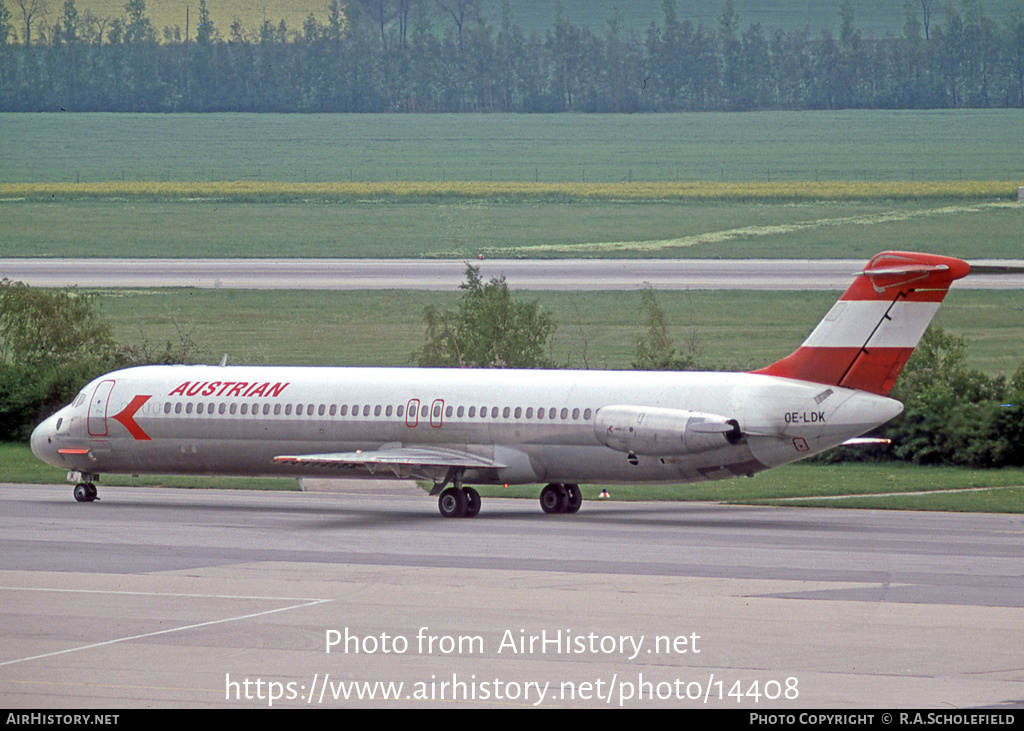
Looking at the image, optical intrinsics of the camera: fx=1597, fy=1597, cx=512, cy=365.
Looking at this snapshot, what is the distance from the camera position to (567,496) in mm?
34906

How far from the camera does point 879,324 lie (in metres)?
31.5

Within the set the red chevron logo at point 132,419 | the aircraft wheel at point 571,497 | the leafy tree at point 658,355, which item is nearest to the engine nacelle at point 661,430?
the aircraft wheel at point 571,497

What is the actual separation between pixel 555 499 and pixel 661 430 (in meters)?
3.82

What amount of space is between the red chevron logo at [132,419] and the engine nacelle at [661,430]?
37.4 feet

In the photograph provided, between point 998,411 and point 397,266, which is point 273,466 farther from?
A: point 397,266

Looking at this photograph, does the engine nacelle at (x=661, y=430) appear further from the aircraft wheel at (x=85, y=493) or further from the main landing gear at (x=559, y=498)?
the aircraft wheel at (x=85, y=493)

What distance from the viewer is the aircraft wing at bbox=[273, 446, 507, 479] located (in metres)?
33.8

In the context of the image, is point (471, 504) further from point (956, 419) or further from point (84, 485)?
point (956, 419)

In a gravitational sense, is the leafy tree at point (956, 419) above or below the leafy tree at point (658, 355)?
below

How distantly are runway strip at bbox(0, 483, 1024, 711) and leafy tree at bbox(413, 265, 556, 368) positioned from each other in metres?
18.6

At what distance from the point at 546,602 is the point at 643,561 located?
16.1ft

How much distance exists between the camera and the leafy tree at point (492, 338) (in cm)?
5216

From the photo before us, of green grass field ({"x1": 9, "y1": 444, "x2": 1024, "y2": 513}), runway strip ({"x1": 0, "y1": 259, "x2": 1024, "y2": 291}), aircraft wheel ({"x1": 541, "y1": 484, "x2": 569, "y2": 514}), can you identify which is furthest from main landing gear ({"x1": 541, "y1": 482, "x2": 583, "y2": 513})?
runway strip ({"x1": 0, "y1": 259, "x2": 1024, "y2": 291})
